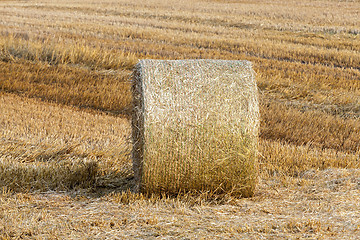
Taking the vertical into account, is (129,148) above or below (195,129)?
below

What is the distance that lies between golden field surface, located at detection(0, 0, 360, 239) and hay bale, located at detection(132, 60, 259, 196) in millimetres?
251

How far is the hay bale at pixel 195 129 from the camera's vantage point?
4.96 meters

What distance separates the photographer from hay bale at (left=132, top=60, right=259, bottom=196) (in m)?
4.96

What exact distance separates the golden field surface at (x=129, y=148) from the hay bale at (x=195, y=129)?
25cm

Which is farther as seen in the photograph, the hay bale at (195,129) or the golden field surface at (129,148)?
the hay bale at (195,129)

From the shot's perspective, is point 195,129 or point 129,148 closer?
point 195,129

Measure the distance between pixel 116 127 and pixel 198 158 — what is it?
360 cm

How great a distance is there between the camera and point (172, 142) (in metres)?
4.97

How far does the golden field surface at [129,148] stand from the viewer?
4469 mm

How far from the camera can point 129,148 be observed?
259 inches

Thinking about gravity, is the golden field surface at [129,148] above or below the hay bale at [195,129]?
below

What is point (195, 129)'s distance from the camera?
16.4 feet

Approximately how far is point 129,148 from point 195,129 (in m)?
1.85

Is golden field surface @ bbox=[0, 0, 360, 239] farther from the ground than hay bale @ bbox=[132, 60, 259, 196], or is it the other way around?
hay bale @ bbox=[132, 60, 259, 196]
